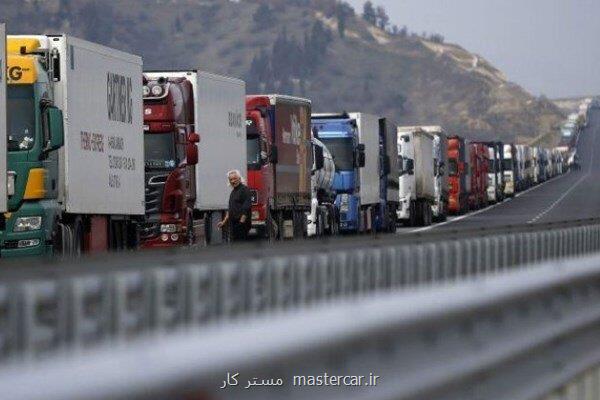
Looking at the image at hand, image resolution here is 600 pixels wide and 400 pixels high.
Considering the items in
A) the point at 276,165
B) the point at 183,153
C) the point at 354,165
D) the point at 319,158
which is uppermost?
the point at 183,153

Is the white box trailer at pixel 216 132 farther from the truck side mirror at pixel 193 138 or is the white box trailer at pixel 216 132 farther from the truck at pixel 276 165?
the truck at pixel 276 165

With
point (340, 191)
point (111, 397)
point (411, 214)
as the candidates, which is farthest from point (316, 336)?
point (411, 214)

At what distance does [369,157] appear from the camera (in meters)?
51.9

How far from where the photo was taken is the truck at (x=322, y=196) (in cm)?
4456

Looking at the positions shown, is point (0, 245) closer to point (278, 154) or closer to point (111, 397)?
point (278, 154)

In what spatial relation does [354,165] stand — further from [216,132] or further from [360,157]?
[216,132]

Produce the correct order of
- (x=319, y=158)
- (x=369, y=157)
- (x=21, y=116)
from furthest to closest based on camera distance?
1. (x=369, y=157)
2. (x=319, y=158)
3. (x=21, y=116)

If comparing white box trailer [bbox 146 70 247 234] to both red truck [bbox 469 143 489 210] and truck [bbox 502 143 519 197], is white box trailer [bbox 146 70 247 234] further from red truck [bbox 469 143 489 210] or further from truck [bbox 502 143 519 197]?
truck [bbox 502 143 519 197]

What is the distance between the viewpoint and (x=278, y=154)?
4009 cm

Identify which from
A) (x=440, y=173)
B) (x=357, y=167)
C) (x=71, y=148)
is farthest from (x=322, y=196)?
(x=440, y=173)

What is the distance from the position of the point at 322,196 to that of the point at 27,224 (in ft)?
74.5

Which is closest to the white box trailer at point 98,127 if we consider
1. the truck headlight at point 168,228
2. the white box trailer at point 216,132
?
the truck headlight at point 168,228

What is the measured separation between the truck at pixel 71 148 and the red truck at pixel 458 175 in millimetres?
48513

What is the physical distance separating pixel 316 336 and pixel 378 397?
571 mm
